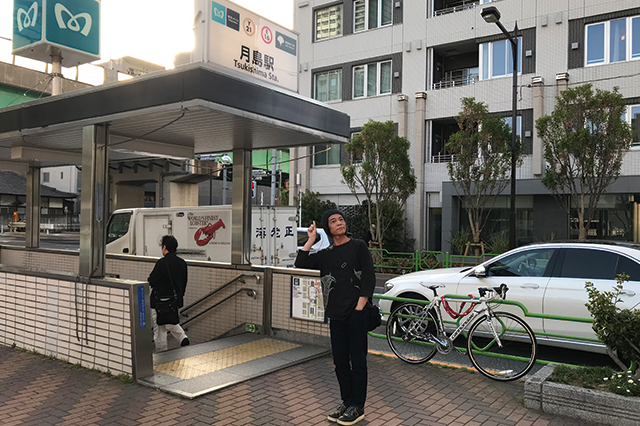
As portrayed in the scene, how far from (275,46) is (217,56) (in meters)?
1.19

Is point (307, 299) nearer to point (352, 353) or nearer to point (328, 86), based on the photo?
point (352, 353)

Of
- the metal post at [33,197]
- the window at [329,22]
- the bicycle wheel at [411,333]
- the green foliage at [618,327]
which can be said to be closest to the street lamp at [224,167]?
the metal post at [33,197]

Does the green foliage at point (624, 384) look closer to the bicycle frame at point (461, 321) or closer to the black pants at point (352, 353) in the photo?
the bicycle frame at point (461, 321)

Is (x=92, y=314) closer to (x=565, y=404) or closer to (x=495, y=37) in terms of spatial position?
(x=565, y=404)

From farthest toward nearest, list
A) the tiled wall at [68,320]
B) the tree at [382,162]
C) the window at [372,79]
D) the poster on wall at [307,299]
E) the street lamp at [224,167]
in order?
1. the window at [372,79]
2. the tree at [382,162]
3. the street lamp at [224,167]
4. the poster on wall at [307,299]
5. the tiled wall at [68,320]

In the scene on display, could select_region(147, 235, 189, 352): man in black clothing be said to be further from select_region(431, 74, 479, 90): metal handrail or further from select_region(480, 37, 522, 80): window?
select_region(431, 74, 479, 90): metal handrail

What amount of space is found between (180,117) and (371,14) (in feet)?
71.8

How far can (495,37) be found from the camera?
2258 centimetres

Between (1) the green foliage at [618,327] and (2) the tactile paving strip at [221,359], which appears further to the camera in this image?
(2) the tactile paving strip at [221,359]

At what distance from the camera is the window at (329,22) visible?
27.1m

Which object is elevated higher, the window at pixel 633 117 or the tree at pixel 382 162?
the window at pixel 633 117

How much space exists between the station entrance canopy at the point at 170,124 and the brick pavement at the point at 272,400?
1484 millimetres

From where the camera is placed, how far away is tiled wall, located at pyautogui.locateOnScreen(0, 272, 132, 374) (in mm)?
6391

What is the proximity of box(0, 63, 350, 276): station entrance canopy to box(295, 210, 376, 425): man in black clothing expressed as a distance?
2.08m
